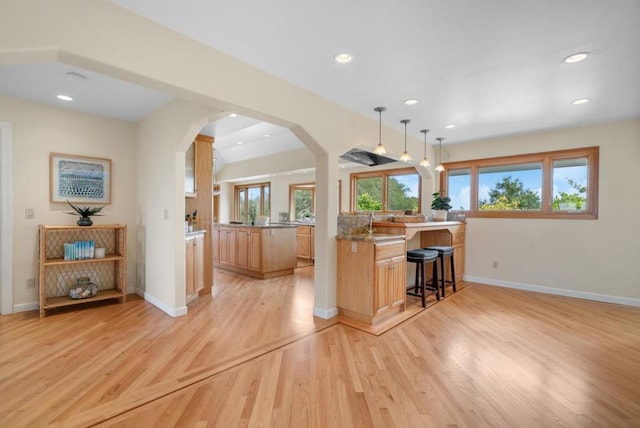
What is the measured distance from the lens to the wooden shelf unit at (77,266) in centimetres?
338

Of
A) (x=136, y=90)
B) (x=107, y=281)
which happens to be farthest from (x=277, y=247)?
(x=136, y=90)

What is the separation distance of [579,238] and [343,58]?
174 inches

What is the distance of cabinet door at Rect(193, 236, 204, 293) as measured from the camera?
3.83 meters

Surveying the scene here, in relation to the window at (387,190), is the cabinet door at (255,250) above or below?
below

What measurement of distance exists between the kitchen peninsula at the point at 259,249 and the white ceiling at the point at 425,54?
261 cm

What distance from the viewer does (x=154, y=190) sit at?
3.71 metres

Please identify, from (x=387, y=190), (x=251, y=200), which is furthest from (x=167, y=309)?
A: (x=251, y=200)

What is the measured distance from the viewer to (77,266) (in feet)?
12.6

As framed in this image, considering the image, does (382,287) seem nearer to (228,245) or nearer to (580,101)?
(580,101)

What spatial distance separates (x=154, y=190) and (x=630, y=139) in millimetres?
6366

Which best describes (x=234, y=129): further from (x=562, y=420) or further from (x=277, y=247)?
(x=562, y=420)

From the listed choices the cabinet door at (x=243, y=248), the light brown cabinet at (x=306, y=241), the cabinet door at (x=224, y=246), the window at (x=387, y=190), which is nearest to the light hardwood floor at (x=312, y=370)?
the cabinet door at (x=243, y=248)

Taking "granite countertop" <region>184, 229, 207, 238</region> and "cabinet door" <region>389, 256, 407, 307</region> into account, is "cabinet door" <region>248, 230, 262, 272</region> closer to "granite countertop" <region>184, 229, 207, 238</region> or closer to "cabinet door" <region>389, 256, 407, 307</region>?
"granite countertop" <region>184, 229, 207, 238</region>

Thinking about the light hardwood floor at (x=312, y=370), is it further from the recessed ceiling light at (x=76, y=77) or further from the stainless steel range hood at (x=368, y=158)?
the stainless steel range hood at (x=368, y=158)
